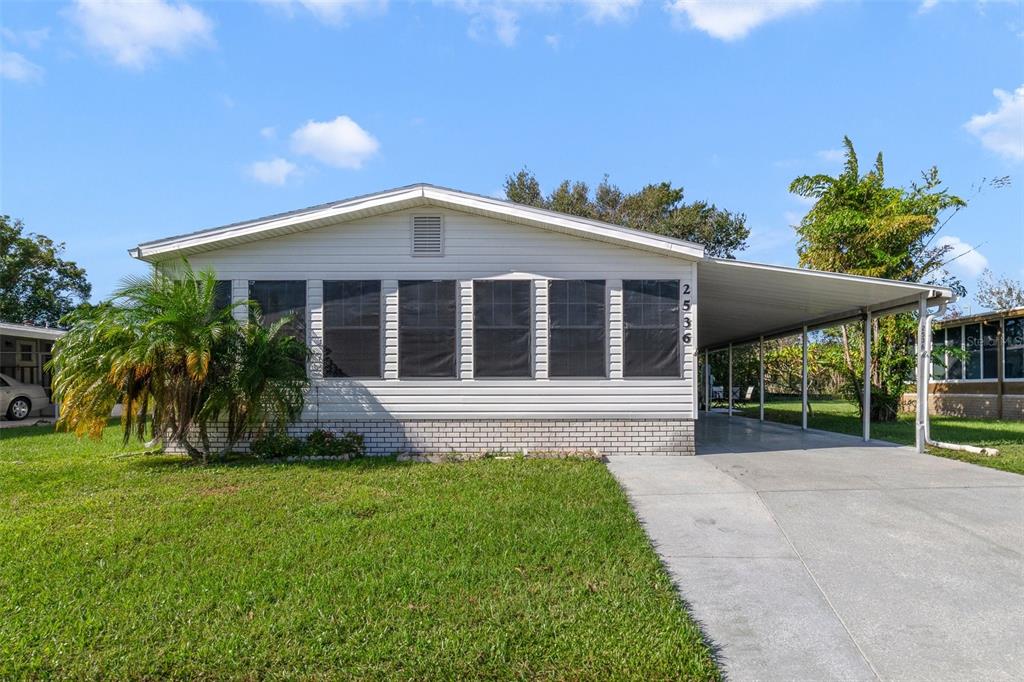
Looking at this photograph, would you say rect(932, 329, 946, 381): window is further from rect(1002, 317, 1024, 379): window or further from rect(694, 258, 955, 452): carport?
rect(694, 258, 955, 452): carport

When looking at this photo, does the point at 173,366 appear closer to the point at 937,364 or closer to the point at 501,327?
the point at 501,327

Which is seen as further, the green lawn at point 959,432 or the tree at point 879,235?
the tree at point 879,235

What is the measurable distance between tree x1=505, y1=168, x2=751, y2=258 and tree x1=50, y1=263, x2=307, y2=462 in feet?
69.4

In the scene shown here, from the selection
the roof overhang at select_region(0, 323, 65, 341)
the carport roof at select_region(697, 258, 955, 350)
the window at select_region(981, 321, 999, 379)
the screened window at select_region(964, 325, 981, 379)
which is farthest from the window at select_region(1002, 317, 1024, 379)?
the roof overhang at select_region(0, 323, 65, 341)

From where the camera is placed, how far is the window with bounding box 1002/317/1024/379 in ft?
52.1

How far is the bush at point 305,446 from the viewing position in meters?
8.34

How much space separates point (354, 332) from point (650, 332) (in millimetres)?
4110

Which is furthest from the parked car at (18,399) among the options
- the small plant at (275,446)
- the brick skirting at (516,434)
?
the brick skirting at (516,434)

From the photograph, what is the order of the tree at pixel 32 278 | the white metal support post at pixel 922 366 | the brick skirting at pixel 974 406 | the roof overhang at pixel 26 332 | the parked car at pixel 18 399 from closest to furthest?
the white metal support post at pixel 922 366, the roof overhang at pixel 26 332, the parked car at pixel 18 399, the brick skirting at pixel 974 406, the tree at pixel 32 278

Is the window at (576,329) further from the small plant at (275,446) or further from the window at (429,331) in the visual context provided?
the small plant at (275,446)

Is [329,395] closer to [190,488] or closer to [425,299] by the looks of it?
[425,299]

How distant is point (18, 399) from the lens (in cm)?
1467

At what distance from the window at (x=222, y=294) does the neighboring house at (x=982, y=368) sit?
17646mm

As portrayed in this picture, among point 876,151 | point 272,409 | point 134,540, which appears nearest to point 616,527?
point 134,540
